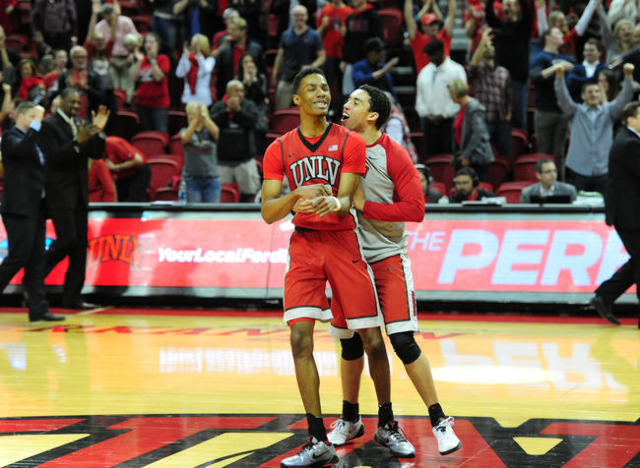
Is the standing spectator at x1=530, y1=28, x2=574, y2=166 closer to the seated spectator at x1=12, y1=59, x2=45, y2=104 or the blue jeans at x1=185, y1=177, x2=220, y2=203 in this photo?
the blue jeans at x1=185, y1=177, x2=220, y2=203

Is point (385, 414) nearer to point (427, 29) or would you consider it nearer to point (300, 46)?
point (427, 29)

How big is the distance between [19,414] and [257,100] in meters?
8.51

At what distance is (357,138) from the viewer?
545cm

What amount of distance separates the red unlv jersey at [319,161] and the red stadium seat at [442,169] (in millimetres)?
8413

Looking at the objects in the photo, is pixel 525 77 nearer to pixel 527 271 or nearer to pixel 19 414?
pixel 527 271

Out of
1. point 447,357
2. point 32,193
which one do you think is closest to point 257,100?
point 32,193

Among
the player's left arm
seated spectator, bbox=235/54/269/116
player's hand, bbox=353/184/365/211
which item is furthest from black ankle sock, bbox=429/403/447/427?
seated spectator, bbox=235/54/269/116

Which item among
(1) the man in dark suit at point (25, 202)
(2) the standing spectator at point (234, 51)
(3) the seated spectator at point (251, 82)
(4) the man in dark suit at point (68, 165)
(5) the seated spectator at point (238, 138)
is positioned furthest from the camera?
(2) the standing spectator at point (234, 51)

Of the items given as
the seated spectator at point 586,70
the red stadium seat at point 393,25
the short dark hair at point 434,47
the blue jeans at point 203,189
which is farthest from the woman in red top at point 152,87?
the seated spectator at point 586,70

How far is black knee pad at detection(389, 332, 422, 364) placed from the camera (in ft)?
18.0

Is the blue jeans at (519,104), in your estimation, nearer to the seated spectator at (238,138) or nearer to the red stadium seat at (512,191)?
the red stadium seat at (512,191)

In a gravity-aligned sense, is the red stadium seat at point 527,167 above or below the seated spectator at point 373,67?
below

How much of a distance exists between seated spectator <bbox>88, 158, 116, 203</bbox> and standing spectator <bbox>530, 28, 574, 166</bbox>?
19.1 feet

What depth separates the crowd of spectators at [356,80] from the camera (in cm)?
1282
